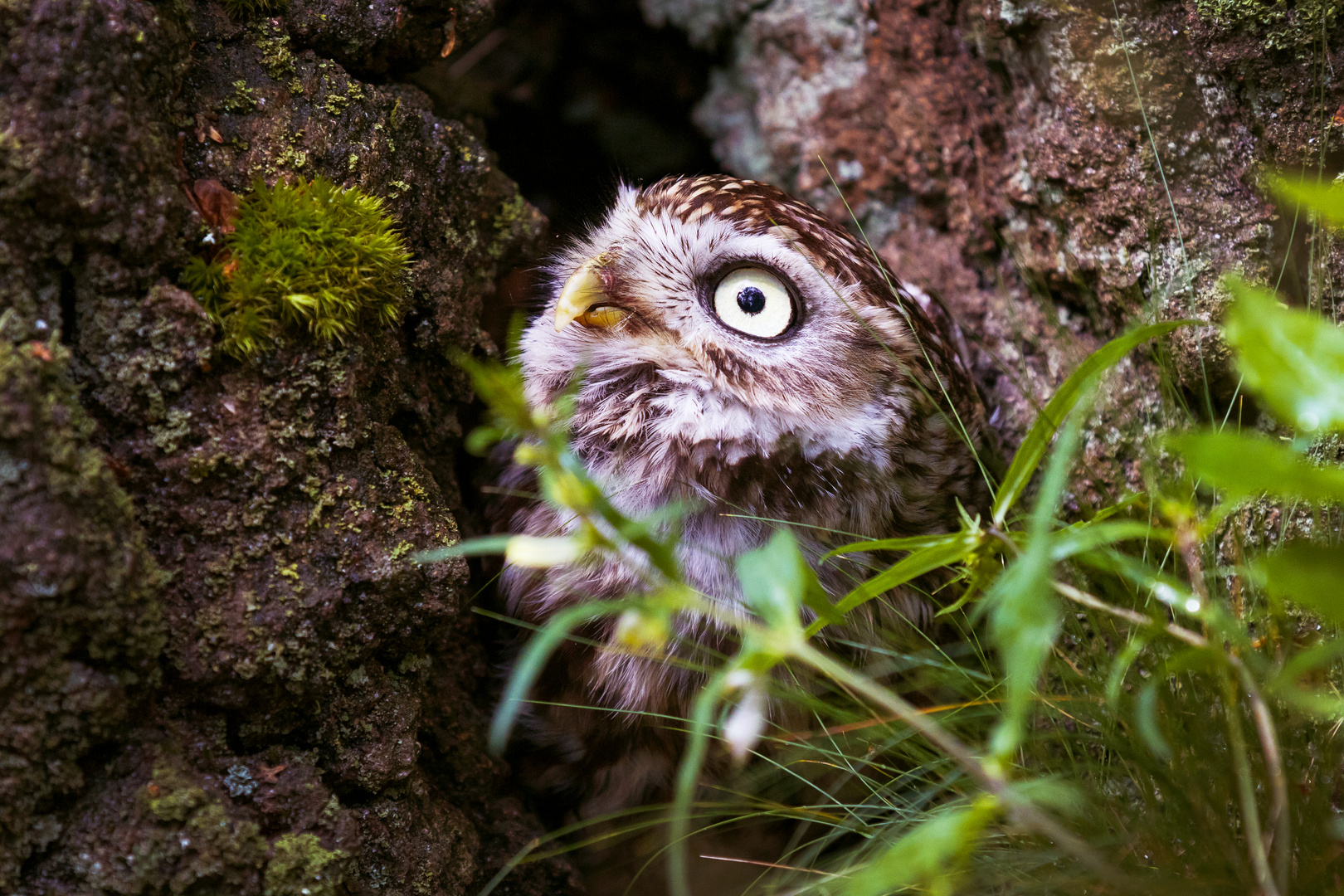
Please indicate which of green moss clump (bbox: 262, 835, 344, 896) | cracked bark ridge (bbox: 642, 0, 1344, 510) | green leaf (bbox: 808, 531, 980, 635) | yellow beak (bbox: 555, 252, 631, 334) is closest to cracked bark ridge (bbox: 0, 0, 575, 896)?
green moss clump (bbox: 262, 835, 344, 896)

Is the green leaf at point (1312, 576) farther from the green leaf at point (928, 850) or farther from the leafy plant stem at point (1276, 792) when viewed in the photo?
the green leaf at point (928, 850)

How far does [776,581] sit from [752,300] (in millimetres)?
967

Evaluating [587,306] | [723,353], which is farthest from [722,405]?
[587,306]

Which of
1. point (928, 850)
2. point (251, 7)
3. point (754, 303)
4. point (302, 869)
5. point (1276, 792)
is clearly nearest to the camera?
point (928, 850)

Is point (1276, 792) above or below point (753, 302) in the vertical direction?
below

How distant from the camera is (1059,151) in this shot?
2.27 metres

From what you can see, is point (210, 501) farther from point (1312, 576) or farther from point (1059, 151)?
point (1059, 151)

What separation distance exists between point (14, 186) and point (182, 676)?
77 centimetres

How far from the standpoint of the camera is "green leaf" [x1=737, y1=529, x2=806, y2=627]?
3.15 ft

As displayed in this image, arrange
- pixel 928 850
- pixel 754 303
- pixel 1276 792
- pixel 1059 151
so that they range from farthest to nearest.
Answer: pixel 1059 151 → pixel 754 303 → pixel 1276 792 → pixel 928 850

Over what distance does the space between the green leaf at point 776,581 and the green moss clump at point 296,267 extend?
95 cm

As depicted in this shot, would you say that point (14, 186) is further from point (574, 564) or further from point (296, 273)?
point (574, 564)

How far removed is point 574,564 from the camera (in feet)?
6.15

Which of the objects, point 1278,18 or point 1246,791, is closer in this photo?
point 1246,791
